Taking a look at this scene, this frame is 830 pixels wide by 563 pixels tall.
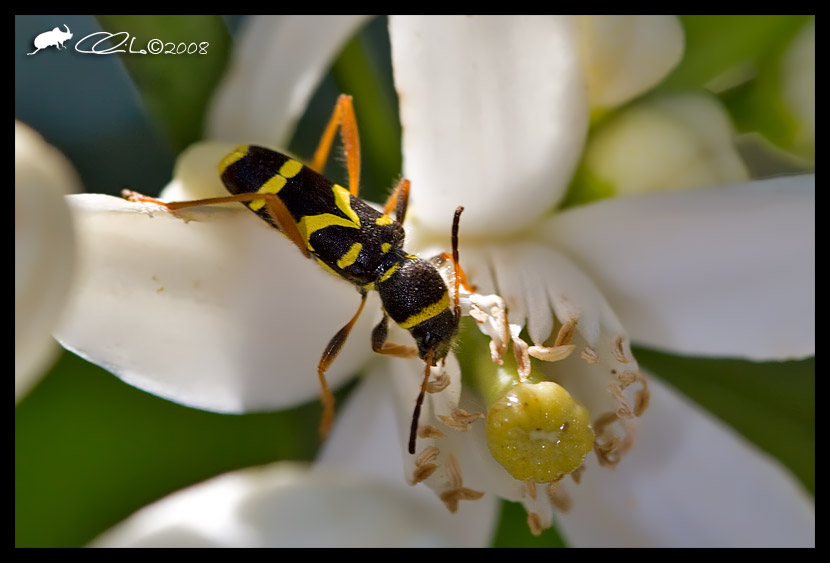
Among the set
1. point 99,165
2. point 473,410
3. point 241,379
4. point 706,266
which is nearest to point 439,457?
point 473,410

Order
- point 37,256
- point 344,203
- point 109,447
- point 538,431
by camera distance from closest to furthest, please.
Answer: point 37,256 → point 538,431 → point 344,203 → point 109,447

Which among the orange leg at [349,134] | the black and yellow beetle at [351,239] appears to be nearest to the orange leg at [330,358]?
the black and yellow beetle at [351,239]

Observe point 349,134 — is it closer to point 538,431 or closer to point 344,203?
point 344,203

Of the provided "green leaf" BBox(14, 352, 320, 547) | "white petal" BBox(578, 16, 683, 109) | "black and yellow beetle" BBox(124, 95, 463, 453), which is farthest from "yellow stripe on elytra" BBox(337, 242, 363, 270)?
"white petal" BBox(578, 16, 683, 109)

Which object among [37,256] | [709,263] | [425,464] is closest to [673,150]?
[709,263]

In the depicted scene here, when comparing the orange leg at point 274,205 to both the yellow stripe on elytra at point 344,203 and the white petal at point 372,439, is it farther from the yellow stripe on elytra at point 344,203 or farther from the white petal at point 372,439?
the white petal at point 372,439
